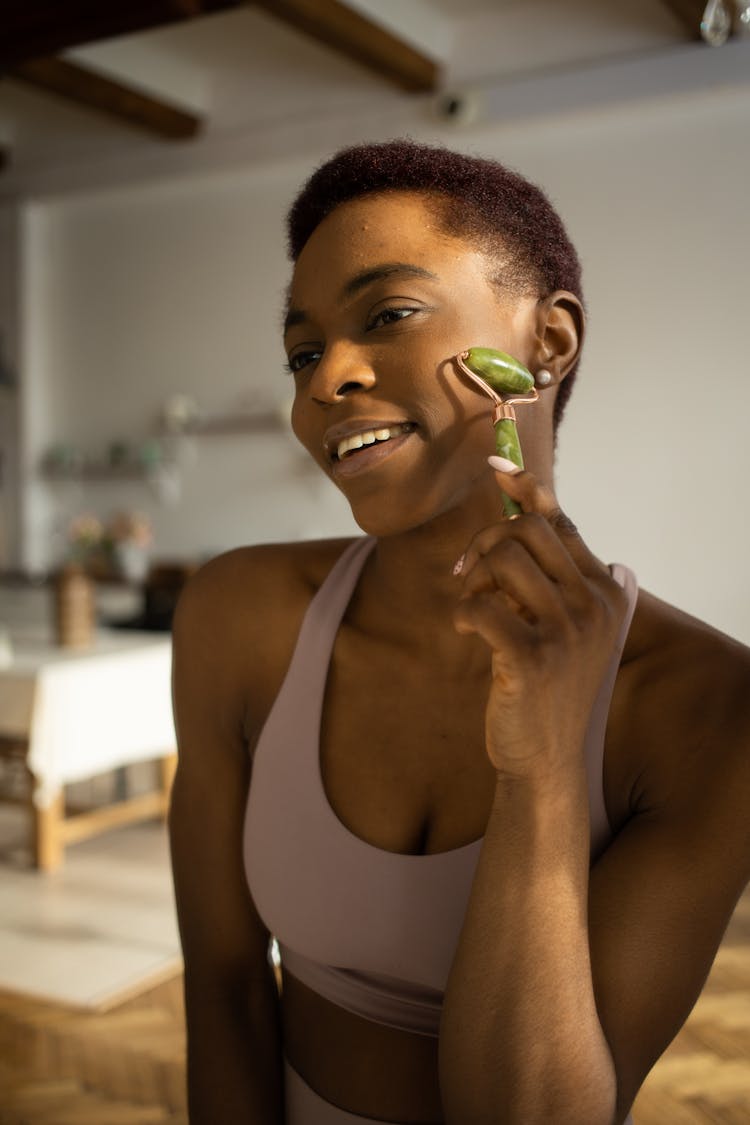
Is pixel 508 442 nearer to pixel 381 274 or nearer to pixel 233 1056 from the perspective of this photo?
pixel 381 274

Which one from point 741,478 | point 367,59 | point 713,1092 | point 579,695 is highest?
point 367,59

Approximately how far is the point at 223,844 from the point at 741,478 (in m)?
4.24

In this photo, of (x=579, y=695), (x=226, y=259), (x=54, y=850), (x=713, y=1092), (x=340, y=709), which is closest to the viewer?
(x=579, y=695)

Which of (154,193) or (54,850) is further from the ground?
(154,193)

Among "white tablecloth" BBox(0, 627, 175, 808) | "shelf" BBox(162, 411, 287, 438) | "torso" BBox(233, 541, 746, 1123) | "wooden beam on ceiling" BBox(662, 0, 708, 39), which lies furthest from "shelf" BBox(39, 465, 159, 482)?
"torso" BBox(233, 541, 746, 1123)

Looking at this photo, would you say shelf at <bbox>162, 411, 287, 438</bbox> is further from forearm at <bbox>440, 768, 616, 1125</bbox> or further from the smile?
forearm at <bbox>440, 768, 616, 1125</bbox>

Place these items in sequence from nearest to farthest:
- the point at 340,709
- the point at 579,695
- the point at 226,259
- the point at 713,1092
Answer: the point at 579,695, the point at 340,709, the point at 713,1092, the point at 226,259

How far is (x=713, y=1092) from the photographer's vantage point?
7.81 ft

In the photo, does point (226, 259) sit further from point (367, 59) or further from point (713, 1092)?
point (713, 1092)

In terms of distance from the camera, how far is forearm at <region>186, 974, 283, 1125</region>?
3.48 feet

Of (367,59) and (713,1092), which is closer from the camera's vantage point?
(713,1092)

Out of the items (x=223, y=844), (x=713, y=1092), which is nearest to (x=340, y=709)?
(x=223, y=844)

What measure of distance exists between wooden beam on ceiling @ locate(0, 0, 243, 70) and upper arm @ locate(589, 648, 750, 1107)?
4.19 m

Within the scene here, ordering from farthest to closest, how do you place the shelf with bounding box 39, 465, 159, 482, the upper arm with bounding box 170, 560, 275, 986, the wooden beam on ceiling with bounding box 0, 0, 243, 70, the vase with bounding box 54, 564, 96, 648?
the shelf with bounding box 39, 465, 159, 482 < the wooden beam on ceiling with bounding box 0, 0, 243, 70 < the vase with bounding box 54, 564, 96, 648 < the upper arm with bounding box 170, 560, 275, 986
